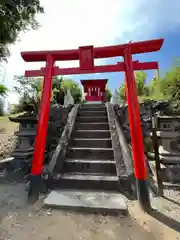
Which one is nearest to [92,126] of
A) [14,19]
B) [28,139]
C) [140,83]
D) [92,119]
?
[92,119]

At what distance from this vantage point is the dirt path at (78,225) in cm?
215

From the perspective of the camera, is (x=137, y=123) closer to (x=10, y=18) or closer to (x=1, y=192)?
(x=1, y=192)

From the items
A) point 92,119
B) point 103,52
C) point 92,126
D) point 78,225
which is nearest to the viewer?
→ point 78,225

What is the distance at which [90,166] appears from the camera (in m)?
3.87

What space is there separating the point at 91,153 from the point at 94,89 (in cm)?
1227

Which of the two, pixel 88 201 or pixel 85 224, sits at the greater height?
pixel 88 201

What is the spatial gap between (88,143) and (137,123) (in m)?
1.90

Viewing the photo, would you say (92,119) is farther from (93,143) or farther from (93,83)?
(93,83)

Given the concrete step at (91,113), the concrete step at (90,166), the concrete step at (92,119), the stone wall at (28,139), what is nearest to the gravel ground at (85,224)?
the concrete step at (90,166)

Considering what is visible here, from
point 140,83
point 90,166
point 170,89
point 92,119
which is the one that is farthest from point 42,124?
point 140,83

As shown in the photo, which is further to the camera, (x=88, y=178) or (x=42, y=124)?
(x=42, y=124)

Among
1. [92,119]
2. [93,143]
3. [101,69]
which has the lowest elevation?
[93,143]

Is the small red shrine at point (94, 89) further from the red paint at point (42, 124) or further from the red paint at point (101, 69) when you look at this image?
the red paint at point (42, 124)

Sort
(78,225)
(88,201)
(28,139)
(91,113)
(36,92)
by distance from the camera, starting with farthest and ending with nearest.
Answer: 1. (36,92)
2. (91,113)
3. (28,139)
4. (88,201)
5. (78,225)
